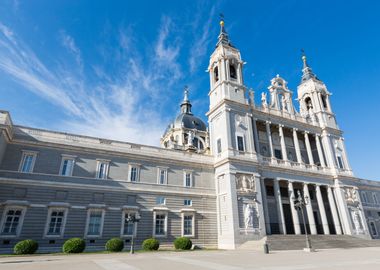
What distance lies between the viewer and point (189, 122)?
244 feet

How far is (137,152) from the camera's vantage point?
27.6 m

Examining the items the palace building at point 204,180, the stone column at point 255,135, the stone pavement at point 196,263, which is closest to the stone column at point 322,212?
the palace building at point 204,180

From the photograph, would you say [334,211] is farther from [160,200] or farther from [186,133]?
[186,133]

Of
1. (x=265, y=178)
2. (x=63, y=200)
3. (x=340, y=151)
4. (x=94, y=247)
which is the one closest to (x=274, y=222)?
(x=265, y=178)

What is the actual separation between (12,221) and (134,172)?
1140cm

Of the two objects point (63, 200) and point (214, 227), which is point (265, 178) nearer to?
point (214, 227)

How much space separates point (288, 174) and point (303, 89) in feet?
65.8

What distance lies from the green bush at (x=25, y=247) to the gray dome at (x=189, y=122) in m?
54.5

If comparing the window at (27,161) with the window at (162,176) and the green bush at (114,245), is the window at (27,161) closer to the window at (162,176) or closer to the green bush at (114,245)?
the green bush at (114,245)

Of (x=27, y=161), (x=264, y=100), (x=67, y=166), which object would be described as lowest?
(x=67, y=166)

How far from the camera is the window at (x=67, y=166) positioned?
77.3ft

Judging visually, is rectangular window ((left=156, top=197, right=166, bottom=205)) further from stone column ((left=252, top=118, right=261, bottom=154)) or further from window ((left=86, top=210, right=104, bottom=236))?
stone column ((left=252, top=118, right=261, bottom=154))

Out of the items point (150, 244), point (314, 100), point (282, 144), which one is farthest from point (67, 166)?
point (314, 100)

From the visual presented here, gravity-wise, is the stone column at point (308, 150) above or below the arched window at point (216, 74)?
below
